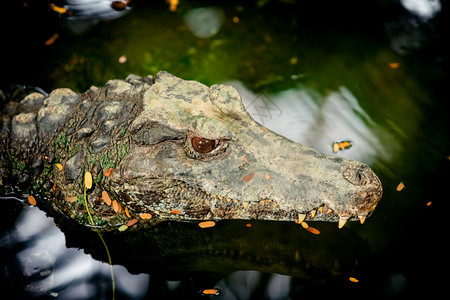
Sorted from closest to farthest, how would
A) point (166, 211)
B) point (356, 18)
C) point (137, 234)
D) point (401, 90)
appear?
point (166, 211)
point (137, 234)
point (401, 90)
point (356, 18)

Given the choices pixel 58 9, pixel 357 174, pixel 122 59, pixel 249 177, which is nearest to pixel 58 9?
pixel 58 9

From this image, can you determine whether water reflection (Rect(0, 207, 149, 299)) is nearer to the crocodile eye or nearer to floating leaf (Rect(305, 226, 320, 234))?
the crocodile eye

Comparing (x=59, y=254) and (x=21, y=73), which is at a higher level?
(x=21, y=73)

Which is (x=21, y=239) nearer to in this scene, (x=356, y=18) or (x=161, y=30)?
(x=161, y=30)

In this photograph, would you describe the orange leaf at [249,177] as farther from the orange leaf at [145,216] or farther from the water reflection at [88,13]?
the water reflection at [88,13]

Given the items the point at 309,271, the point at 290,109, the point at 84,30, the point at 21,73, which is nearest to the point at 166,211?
the point at 309,271

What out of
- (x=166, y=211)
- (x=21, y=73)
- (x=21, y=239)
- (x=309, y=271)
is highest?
(x=21, y=73)
